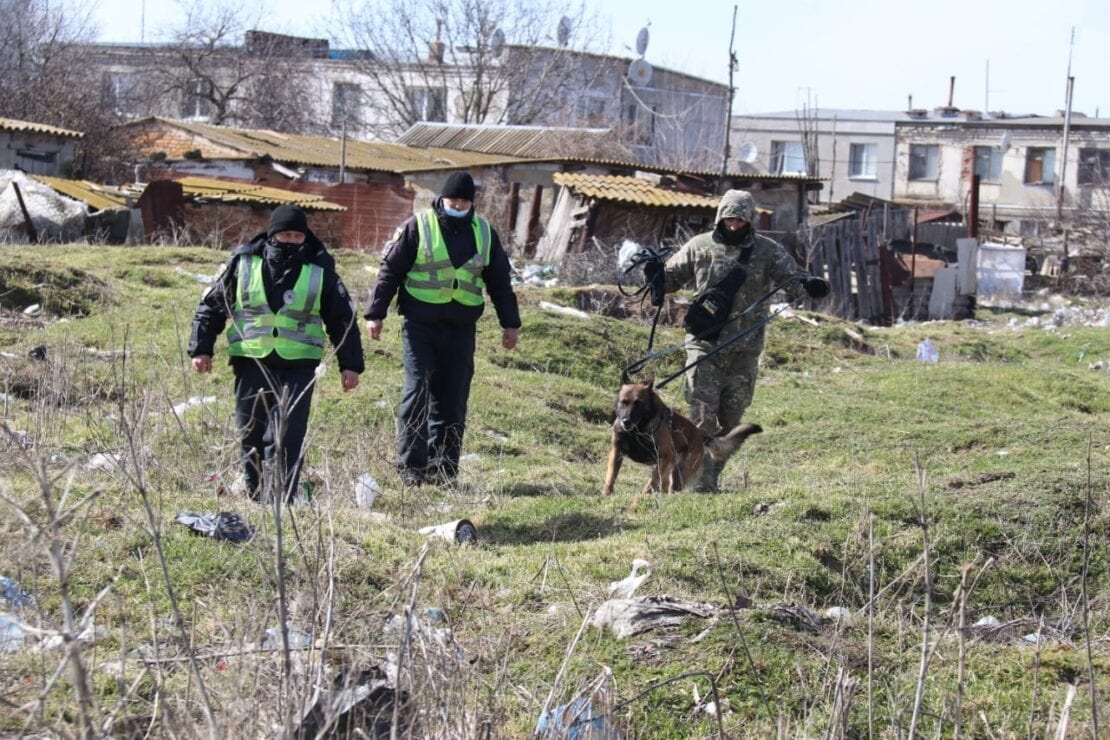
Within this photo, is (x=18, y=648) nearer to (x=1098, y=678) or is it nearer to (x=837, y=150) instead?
(x=1098, y=678)

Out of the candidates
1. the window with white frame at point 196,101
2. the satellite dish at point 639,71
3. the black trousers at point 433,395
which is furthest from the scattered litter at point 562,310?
the window with white frame at point 196,101

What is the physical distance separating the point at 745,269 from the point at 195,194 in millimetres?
14172

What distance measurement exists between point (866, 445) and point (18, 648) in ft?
25.9

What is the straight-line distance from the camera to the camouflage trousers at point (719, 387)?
8.17 metres

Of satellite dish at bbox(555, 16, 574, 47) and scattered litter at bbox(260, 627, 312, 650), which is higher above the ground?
satellite dish at bbox(555, 16, 574, 47)

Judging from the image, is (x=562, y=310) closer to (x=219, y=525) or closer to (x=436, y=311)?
(x=436, y=311)

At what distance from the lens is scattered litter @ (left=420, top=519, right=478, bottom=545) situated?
5.96 metres

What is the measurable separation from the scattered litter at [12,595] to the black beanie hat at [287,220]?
273cm

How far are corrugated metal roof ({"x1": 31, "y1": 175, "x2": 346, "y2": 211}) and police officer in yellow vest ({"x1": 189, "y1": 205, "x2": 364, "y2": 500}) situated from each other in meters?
12.6

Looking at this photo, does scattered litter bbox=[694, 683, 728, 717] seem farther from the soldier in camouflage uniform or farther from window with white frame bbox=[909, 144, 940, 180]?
window with white frame bbox=[909, 144, 940, 180]

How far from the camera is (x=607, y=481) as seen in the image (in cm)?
766

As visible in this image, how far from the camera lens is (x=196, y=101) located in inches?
1859

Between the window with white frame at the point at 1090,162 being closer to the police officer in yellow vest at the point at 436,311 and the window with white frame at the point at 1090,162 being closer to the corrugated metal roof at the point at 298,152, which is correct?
the corrugated metal roof at the point at 298,152

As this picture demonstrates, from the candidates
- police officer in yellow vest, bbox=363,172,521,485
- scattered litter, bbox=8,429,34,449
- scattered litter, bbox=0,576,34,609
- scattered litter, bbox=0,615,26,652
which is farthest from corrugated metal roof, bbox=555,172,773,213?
scattered litter, bbox=0,615,26,652
